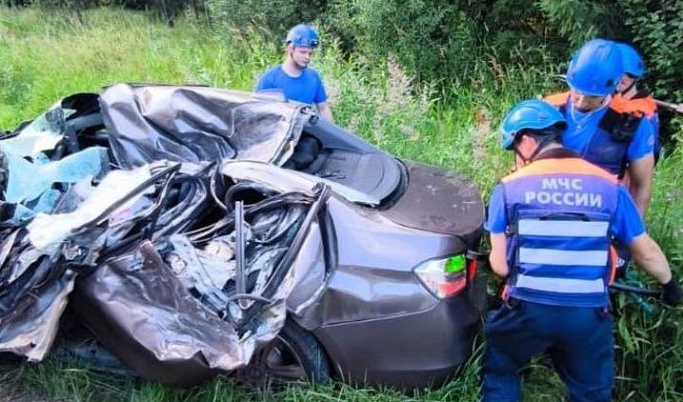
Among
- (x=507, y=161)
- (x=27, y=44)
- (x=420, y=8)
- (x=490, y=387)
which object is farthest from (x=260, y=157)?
(x=27, y=44)

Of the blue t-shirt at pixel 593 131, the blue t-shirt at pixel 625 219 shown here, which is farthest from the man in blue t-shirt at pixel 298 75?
the blue t-shirt at pixel 625 219

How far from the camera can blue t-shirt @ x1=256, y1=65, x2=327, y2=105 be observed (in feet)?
17.5

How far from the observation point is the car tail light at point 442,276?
10.8 feet

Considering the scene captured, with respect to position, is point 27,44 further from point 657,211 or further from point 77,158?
point 657,211

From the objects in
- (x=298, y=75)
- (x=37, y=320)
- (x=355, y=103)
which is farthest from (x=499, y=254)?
(x=355, y=103)

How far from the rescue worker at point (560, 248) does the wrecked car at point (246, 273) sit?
362 mm

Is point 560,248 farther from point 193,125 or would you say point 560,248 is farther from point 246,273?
point 193,125

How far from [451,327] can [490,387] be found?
353mm

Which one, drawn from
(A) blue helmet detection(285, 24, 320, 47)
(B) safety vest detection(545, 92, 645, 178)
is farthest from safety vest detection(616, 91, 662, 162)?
(A) blue helmet detection(285, 24, 320, 47)

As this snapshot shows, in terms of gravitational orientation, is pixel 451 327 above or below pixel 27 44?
above

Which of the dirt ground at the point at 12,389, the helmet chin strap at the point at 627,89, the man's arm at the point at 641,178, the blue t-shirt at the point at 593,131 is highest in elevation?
the helmet chin strap at the point at 627,89

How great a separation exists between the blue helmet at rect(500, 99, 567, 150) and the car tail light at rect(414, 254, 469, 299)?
0.62 m

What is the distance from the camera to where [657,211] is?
4.18 meters

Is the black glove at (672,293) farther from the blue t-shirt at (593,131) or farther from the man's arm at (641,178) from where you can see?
the blue t-shirt at (593,131)
